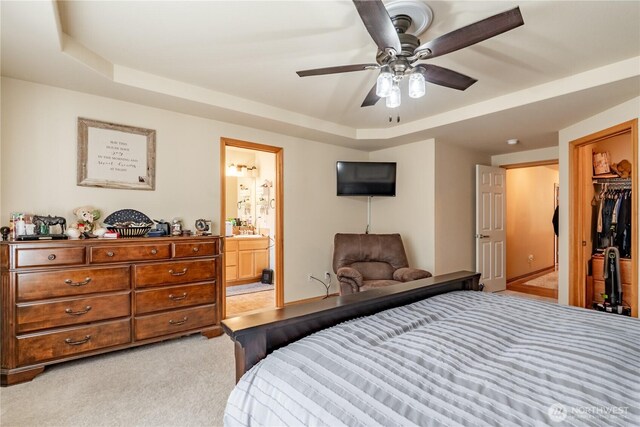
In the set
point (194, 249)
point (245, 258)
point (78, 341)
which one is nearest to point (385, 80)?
point (194, 249)

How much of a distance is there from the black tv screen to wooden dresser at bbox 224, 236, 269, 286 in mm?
1964

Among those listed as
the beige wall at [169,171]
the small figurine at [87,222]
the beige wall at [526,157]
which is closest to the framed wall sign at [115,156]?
the beige wall at [169,171]

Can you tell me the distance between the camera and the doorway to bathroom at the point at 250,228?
16.5 ft

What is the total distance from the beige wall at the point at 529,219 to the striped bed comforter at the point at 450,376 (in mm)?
4900

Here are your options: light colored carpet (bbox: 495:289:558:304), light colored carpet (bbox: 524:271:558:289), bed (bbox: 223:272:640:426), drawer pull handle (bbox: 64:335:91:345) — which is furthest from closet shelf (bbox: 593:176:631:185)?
drawer pull handle (bbox: 64:335:91:345)

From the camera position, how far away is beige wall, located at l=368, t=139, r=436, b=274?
14.2 ft

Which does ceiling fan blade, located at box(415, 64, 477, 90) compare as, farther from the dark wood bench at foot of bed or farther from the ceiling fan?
the dark wood bench at foot of bed

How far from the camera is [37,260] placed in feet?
7.53

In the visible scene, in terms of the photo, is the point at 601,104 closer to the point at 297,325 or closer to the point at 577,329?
the point at 577,329

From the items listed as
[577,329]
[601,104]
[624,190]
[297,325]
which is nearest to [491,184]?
[624,190]

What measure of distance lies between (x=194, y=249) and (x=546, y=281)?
6071mm

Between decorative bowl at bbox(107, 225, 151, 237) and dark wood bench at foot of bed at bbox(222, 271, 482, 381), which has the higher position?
decorative bowl at bbox(107, 225, 151, 237)

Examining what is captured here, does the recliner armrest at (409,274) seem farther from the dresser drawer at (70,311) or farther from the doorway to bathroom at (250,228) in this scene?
the dresser drawer at (70,311)

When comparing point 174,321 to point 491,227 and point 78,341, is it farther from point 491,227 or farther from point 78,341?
point 491,227
